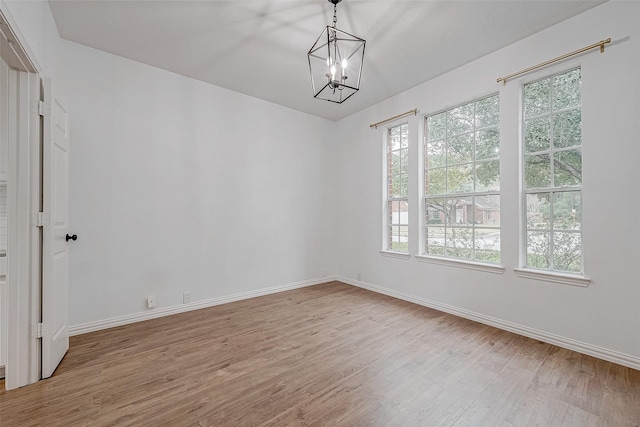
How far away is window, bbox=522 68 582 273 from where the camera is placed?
8.48 ft

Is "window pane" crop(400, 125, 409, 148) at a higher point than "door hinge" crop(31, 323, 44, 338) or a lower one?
higher

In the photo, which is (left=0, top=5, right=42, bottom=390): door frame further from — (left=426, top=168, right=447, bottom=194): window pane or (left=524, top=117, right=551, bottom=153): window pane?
(left=524, top=117, right=551, bottom=153): window pane

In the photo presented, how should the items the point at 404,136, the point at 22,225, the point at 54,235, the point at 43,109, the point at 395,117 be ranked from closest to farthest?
the point at 22,225 → the point at 43,109 → the point at 54,235 → the point at 395,117 → the point at 404,136

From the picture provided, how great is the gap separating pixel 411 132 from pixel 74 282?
440 centimetres

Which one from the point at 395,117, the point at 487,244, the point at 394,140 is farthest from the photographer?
the point at 394,140

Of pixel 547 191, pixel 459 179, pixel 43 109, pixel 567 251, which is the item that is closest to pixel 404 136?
pixel 459 179

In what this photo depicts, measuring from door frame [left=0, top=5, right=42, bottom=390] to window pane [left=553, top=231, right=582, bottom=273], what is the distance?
Result: 14.5 ft

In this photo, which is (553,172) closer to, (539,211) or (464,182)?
(539,211)

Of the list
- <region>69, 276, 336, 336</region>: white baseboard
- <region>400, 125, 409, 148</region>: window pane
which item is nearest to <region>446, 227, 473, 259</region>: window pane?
<region>400, 125, 409, 148</region>: window pane

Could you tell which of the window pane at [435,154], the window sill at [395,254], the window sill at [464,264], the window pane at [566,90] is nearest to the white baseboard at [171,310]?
the window sill at [395,254]

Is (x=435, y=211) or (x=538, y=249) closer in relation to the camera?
(x=538, y=249)

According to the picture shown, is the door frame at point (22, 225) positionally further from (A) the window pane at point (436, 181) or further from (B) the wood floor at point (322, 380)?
(A) the window pane at point (436, 181)

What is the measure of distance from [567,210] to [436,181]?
141 cm

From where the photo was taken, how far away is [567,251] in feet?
8.62
